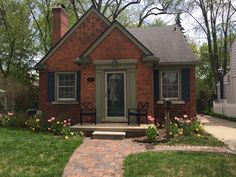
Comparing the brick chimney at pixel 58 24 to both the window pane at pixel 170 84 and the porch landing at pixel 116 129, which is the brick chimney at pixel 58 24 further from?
the porch landing at pixel 116 129

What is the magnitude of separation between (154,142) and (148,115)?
3.03 m

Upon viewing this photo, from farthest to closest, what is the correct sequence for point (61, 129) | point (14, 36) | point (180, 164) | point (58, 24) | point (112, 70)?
1. point (14, 36)
2. point (58, 24)
3. point (112, 70)
4. point (61, 129)
5. point (180, 164)

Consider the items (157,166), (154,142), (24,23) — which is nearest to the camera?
(157,166)

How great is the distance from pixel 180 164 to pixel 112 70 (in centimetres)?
727

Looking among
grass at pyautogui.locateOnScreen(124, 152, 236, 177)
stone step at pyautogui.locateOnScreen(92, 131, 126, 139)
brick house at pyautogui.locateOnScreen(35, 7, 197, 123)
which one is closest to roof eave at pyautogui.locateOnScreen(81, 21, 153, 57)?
brick house at pyautogui.locateOnScreen(35, 7, 197, 123)

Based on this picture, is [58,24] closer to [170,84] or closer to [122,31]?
[122,31]

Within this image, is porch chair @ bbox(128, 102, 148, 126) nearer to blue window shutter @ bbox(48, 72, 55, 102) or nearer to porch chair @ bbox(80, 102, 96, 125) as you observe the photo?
porch chair @ bbox(80, 102, 96, 125)

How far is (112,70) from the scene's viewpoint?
14680 millimetres

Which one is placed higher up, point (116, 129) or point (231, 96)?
point (231, 96)

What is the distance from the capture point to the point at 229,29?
Answer: 121 feet

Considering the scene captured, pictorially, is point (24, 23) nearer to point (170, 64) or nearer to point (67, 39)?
point (67, 39)

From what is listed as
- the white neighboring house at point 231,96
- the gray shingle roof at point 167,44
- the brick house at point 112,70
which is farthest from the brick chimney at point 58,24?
the white neighboring house at point 231,96

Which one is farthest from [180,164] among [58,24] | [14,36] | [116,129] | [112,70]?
[14,36]

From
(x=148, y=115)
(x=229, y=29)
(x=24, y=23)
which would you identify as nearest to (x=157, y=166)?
(x=148, y=115)
